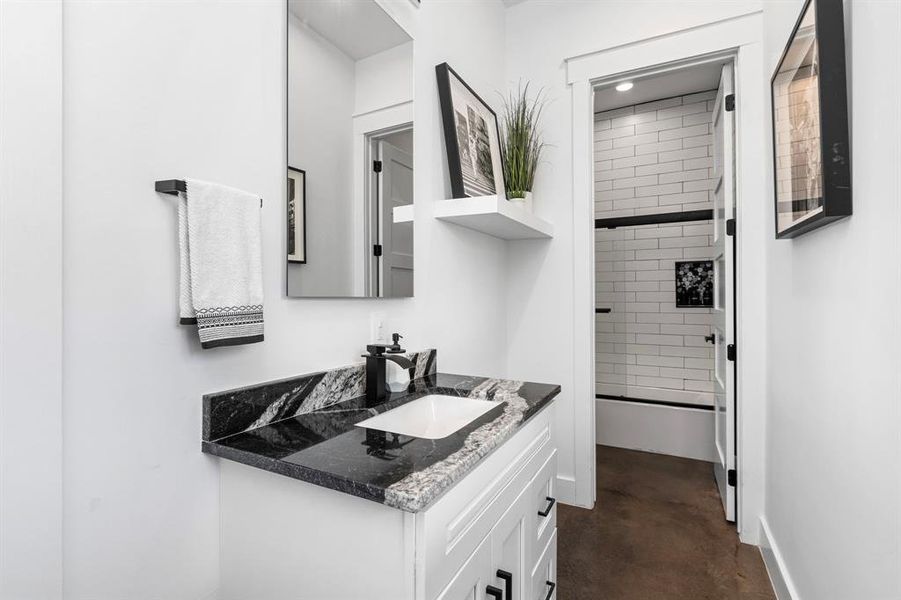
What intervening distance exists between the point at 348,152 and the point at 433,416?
922 millimetres

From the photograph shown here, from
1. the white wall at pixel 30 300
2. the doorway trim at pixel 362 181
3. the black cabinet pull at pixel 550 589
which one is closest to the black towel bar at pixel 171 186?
the white wall at pixel 30 300

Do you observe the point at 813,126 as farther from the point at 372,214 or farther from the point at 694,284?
the point at 694,284

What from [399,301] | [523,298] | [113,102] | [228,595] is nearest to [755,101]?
[523,298]

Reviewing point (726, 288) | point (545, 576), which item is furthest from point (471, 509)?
point (726, 288)

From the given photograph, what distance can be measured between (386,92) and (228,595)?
1.60 m

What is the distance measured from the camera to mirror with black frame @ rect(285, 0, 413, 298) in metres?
1.32

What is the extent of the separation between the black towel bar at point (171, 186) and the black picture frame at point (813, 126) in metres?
1.57

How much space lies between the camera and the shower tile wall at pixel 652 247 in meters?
3.66

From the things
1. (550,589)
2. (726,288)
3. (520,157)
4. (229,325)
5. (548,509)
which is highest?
(520,157)

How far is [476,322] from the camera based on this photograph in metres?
2.39

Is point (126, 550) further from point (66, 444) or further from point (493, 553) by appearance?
point (493, 553)

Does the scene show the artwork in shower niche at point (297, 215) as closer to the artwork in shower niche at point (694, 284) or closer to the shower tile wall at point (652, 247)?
the shower tile wall at point (652, 247)

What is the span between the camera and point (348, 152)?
4.98 ft

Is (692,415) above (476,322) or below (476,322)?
below
